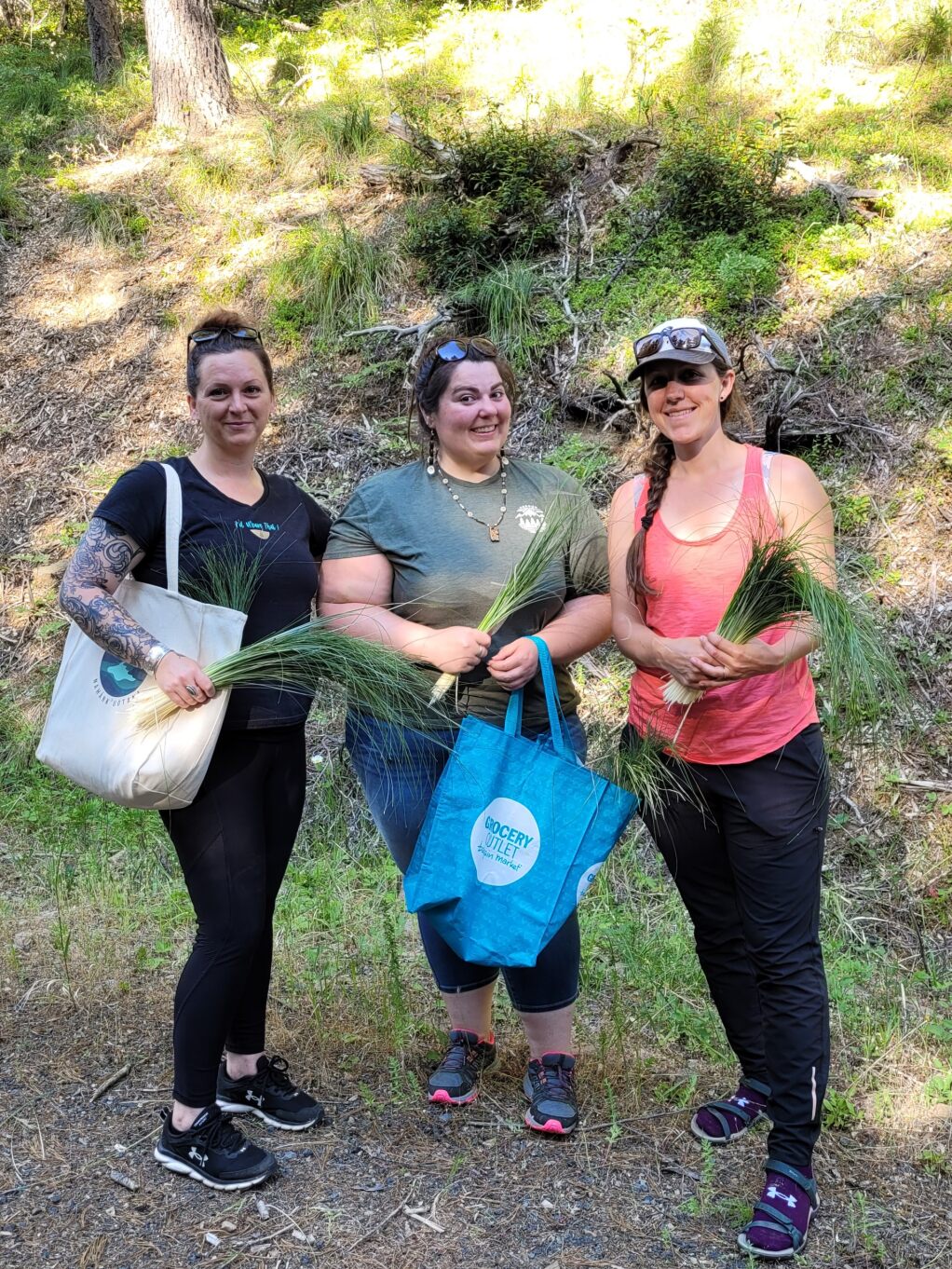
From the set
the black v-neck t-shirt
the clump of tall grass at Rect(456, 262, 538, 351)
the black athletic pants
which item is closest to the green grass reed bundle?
the black v-neck t-shirt

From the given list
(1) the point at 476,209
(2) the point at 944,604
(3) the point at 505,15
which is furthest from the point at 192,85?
(2) the point at 944,604

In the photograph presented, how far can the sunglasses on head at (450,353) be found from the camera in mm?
2521

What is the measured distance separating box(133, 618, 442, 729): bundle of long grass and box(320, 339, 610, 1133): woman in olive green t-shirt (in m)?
0.06

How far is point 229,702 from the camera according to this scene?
91.6 inches

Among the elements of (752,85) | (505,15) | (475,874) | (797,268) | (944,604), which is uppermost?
(505,15)

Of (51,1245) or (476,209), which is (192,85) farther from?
(51,1245)

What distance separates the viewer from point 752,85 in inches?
299

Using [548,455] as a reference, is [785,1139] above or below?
below

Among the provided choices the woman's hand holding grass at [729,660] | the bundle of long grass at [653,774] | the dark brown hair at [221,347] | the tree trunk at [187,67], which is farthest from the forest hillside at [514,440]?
the dark brown hair at [221,347]

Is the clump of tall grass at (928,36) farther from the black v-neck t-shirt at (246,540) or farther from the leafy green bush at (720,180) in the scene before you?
the black v-neck t-shirt at (246,540)

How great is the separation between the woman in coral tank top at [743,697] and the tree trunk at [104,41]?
36.7 ft

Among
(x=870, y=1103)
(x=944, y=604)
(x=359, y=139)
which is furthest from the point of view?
(x=359, y=139)

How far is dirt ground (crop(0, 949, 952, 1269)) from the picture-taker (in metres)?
2.27

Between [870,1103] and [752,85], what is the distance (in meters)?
7.18
